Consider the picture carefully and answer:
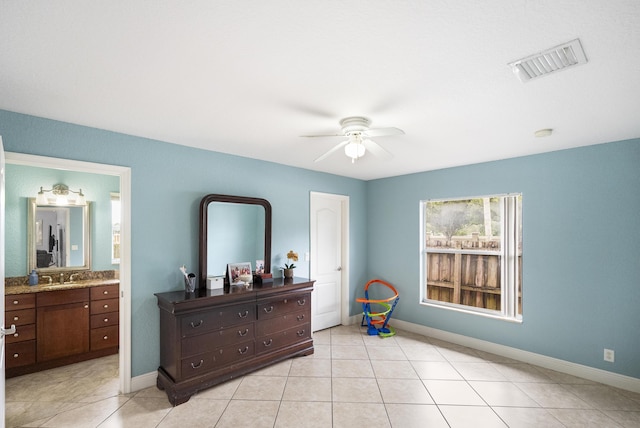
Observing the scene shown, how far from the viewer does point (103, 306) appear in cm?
376

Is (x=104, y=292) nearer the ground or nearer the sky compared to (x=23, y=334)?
nearer the sky

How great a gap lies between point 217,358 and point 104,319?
1.78m

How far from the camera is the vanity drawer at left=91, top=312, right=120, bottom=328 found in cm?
369

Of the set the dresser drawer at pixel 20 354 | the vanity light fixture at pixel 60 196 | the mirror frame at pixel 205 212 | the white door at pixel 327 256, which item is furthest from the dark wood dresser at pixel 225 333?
the vanity light fixture at pixel 60 196

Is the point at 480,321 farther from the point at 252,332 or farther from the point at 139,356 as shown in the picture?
the point at 139,356

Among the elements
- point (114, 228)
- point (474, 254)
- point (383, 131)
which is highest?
point (383, 131)

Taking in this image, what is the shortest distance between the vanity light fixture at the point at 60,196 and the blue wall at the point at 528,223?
5.64 ft

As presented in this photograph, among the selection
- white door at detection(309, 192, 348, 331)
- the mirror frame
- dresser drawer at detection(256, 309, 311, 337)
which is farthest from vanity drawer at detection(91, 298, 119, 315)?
white door at detection(309, 192, 348, 331)

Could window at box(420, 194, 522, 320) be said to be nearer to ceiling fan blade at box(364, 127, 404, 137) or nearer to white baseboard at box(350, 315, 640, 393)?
white baseboard at box(350, 315, 640, 393)

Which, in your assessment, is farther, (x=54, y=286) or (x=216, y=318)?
(x=54, y=286)

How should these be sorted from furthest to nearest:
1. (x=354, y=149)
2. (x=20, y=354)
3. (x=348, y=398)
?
(x=20, y=354) < (x=348, y=398) < (x=354, y=149)

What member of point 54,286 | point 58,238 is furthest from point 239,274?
point 58,238

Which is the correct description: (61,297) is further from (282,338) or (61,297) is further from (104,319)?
(282,338)

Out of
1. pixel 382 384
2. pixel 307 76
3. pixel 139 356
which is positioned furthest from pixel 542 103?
pixel 139 356
